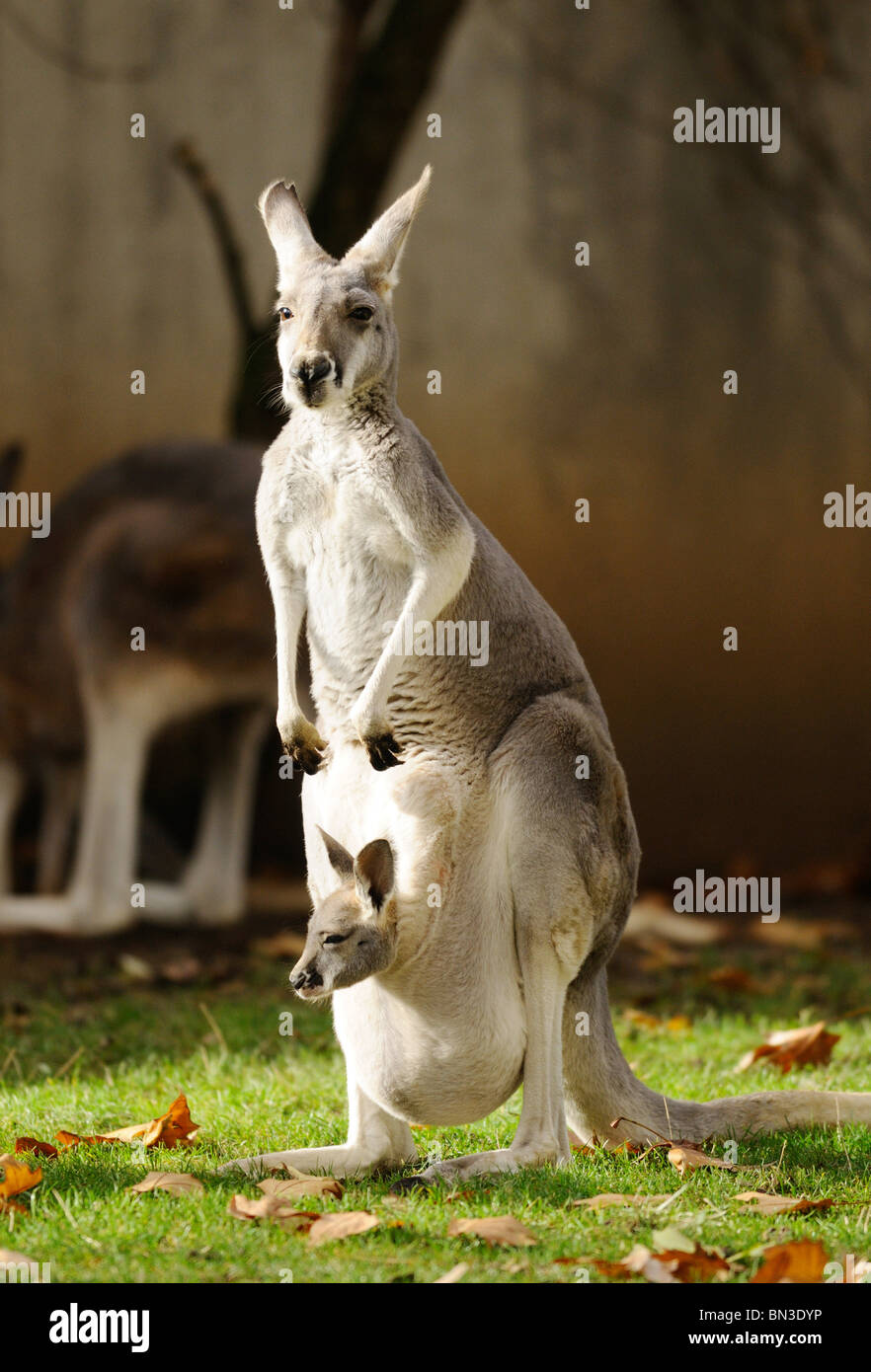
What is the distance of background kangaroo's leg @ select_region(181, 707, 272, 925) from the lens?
5.52m

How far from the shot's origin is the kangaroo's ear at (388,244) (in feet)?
8.70

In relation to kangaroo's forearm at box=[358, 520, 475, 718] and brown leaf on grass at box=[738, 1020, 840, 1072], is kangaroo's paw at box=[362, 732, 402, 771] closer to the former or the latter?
kangaroo's forearm at box=[358, 520, 475, 718]

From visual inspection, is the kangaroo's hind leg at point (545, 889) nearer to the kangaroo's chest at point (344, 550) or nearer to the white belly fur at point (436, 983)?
the white belly fur at point (436, 983)

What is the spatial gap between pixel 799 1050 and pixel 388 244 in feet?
6.68

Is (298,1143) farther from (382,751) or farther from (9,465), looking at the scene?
(9,465)

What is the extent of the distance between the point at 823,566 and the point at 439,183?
2516 millimetres

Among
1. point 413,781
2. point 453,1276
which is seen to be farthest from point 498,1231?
point 413,781

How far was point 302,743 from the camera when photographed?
2.69 meters

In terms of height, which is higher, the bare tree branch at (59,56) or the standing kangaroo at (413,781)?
the bare tree branch at (59,56)

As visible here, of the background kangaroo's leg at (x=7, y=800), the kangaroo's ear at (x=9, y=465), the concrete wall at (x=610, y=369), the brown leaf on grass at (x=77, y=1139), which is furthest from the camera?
the concrete wall at (x=610, y=369)

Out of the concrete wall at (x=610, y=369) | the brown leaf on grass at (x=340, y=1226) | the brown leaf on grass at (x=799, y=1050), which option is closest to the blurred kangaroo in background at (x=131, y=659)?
the concrete wall at (x=610, y=369)

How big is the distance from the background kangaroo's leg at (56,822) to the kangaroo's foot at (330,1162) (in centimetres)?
340

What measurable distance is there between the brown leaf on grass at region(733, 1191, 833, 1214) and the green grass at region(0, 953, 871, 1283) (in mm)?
23
